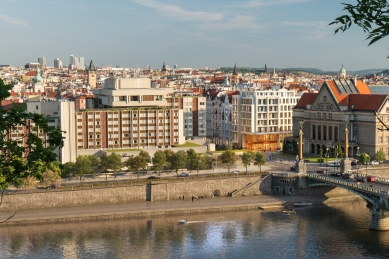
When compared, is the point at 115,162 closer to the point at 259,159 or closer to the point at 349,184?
the point at 259,159

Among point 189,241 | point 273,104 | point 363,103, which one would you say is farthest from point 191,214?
point 273,104

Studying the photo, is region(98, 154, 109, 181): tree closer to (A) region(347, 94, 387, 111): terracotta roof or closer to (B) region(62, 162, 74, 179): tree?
(B) region(62, 162, 74, 179): tree

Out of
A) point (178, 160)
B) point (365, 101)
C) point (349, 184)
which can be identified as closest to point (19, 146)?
point (349, 184)

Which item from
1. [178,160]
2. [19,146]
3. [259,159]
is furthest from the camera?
[259,159]

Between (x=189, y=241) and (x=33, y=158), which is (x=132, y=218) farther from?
(x=33, y=158)

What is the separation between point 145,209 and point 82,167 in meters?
6.28

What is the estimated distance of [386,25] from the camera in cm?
613

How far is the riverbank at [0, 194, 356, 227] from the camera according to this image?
38562 millimetres

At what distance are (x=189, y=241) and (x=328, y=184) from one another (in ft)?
42.8

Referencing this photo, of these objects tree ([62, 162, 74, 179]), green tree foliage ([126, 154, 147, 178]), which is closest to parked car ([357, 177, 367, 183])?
green tree foliage ([126, 154, 147, 178])

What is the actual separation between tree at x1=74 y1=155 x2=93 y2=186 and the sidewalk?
3681 mm

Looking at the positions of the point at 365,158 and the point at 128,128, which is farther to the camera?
the point at 128,128

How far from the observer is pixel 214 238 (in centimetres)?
3456

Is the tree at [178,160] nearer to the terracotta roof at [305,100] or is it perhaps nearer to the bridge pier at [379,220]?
the bridge pier at [379,220]
